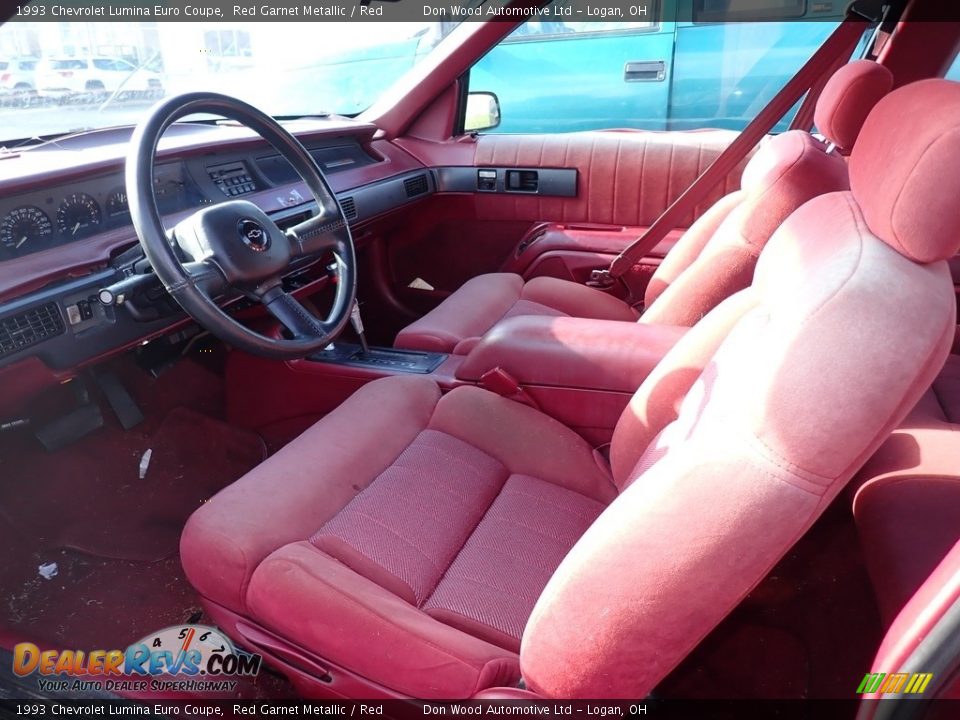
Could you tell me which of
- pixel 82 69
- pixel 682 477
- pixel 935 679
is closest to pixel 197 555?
pixel 682 477

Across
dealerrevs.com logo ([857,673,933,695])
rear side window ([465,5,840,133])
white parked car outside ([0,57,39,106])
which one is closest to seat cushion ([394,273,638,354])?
white parked car outside ([0,57,39,106])

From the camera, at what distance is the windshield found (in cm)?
175

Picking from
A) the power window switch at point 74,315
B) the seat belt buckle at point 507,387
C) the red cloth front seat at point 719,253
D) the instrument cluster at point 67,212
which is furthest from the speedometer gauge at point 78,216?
the seat belt buckle at point 507,387

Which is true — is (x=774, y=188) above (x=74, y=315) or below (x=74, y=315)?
above

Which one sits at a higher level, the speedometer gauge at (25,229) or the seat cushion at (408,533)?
the speedometer gauge at (25,229)

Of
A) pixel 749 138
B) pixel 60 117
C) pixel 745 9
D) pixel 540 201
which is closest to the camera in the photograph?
pixel 60 117

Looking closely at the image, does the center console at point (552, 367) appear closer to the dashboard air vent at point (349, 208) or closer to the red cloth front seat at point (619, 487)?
the red cloth front seat at point (619, 487)

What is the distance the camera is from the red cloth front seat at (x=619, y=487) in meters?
0.77

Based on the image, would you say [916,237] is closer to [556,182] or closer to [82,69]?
[82,69]

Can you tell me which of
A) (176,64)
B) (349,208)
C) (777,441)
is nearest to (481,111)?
(349,208)

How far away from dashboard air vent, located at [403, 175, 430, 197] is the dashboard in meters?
0.65

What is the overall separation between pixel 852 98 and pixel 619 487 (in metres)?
0.79

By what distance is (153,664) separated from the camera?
1.62 m

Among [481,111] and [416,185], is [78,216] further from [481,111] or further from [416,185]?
[481,111]
